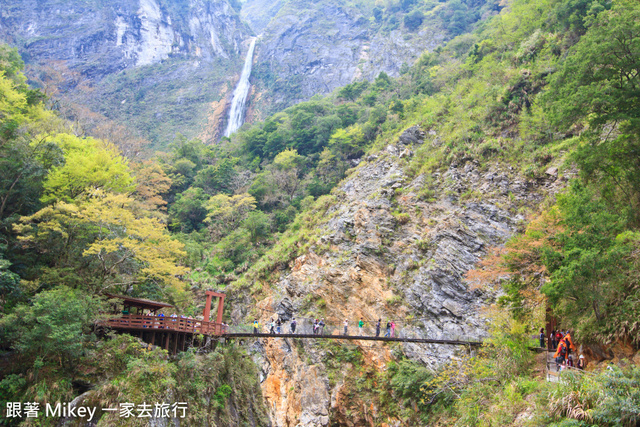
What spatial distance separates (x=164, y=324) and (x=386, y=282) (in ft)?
34.7

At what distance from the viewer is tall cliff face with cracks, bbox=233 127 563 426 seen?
57.1 ft

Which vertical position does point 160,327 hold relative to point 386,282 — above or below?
below

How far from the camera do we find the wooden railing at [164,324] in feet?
46.3

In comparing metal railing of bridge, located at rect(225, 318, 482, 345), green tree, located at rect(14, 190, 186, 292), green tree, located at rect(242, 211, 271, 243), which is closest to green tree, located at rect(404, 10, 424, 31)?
green tree, located at rect(242, 211, 271, 243)

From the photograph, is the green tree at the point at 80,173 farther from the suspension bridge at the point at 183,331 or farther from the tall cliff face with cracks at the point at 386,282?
the tall cliff face with cracks at the point at 386,282

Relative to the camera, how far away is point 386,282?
19.6 meters

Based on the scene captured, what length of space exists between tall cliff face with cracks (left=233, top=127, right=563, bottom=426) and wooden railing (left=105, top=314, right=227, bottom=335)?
4.42 m

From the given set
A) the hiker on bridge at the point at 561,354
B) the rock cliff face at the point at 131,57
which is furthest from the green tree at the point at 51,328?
the rock cliff face at the point at 131,57

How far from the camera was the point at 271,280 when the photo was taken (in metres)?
24.0

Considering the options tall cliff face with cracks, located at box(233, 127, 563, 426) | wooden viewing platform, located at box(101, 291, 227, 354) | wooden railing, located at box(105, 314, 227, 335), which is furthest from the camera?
tall cliff face with cracks, located at box(233, 127, 563, 426)

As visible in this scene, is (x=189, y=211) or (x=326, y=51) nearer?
(x=189, y=211)

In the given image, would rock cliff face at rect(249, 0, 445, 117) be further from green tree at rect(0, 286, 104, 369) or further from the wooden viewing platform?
green tree at rect(0, 286, 104, 369)

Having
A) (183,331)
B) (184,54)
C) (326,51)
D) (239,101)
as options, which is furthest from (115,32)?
(183,331)

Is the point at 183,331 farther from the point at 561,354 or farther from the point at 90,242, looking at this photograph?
the point at 561,354
